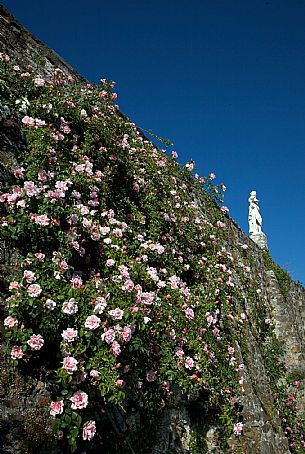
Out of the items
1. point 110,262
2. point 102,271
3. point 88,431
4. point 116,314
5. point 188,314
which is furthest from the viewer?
point 188,314

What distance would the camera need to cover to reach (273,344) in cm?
800

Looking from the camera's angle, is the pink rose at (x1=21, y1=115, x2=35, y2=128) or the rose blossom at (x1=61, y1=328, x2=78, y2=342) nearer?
the rose blossom at (x1=61, y1=328, x2=78, y2=342)

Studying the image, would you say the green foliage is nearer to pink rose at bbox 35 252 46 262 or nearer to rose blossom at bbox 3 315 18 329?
pink rose at bbox 35 252 46 262

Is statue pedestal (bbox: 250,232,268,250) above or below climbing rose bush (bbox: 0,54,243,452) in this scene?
above

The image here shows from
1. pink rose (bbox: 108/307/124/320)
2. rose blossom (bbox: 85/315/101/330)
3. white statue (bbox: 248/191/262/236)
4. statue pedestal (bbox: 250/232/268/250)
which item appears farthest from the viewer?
white statue (bbox: 248/191/262/236)

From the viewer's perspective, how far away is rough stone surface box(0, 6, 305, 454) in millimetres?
2176

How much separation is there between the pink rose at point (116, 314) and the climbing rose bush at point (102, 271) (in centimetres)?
1

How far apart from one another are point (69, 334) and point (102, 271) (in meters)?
0.97

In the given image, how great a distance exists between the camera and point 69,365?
2258mm

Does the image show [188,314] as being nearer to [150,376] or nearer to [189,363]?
[189,363]

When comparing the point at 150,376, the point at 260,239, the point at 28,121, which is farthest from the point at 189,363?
the point at 260,239

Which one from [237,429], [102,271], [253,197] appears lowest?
[237,429]

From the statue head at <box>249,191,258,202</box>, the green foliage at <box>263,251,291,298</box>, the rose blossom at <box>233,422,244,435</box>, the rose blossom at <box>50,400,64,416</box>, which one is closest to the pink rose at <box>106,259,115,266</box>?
the rose blossom at <box>50,400,64,416</box>

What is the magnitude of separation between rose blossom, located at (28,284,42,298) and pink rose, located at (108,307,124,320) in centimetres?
47
